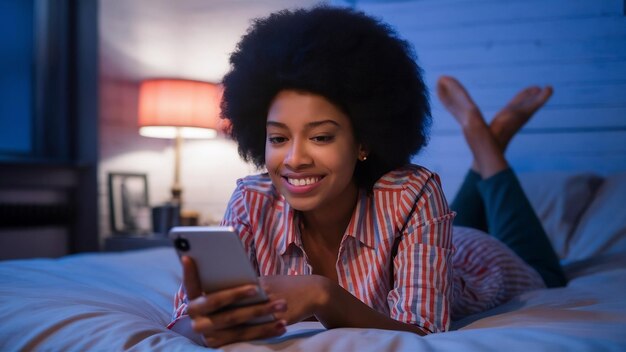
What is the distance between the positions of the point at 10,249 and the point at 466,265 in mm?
1911

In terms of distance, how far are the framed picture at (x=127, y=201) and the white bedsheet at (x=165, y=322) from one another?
4.95 ft

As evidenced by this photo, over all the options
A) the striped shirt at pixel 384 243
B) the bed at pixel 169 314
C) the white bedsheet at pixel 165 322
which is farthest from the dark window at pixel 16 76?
the striped shirt at pixel 384 243

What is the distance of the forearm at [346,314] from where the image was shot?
841 mm

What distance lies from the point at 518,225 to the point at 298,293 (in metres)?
1.08

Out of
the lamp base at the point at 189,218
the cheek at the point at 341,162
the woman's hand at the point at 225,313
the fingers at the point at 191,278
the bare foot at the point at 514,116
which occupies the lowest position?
the lamp base at the point at 189,218

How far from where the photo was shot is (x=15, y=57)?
9.05 ft

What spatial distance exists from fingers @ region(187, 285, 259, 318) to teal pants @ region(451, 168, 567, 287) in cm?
110

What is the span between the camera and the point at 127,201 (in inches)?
116

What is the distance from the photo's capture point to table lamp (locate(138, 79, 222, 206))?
2662 millimetres

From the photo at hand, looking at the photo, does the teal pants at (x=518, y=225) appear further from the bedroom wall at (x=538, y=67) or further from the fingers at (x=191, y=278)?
the fingers at (x=191, y=278)

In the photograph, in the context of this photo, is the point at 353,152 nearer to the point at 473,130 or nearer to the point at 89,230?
the point at 473,130

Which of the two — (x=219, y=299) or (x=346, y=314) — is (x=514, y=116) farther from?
(x=219, y=299)

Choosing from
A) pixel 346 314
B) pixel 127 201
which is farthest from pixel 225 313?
pixel 127 201

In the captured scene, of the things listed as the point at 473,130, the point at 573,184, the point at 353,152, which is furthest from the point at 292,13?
the point at 573,184
